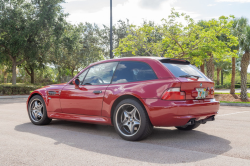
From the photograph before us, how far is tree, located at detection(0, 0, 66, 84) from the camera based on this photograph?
24.2 metres

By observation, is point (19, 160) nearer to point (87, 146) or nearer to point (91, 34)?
point (87, 146)

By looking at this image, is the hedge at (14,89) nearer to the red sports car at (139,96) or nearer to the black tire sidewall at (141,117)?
the red sports car at (139,96)

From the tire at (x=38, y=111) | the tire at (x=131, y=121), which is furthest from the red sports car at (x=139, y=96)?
the tire at (x=38, y=111)

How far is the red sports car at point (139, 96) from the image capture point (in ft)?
15.4

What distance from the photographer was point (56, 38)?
26.0m

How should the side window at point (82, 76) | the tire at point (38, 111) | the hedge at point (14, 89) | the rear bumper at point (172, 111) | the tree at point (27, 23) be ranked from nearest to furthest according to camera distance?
the rear bumper at point (172, 111) → the side window at point (82, 76) → the tire at point (38, 111) → the hedge at point (14, 89) → the tree at point (27, 23)

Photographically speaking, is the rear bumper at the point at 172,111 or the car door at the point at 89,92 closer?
the rear bumper at the point at 172,111

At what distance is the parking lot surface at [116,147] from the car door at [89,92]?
55 centimetres

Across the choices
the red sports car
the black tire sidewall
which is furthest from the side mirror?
the black tire sidewall

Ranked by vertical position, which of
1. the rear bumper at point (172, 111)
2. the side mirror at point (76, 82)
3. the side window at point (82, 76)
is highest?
the side window at point (82, 76)

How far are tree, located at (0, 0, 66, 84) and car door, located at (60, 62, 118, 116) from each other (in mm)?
19804

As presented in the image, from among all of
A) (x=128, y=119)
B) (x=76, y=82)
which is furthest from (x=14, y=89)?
(x=128, y=119)

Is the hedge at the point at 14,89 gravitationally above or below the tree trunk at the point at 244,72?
below

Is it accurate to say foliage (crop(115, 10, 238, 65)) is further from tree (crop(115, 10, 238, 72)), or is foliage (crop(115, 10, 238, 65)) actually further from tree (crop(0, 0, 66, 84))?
tree (crop(0, 0, 66, 84))
